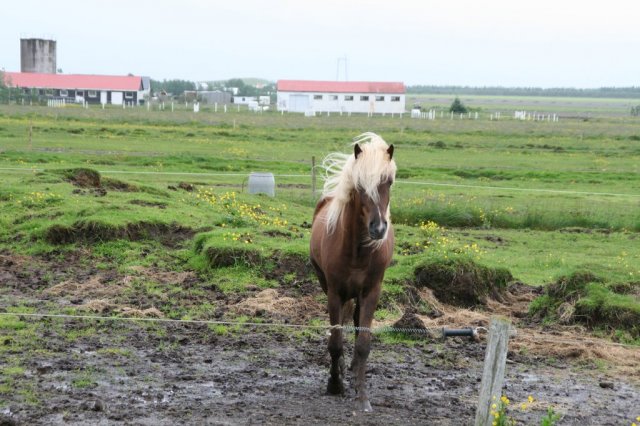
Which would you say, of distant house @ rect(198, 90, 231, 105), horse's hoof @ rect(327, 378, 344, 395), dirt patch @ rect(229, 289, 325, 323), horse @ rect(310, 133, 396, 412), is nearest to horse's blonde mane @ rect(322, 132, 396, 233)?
horse @ rect(310, 133, 396, 412)

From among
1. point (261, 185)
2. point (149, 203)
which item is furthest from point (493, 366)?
point (261, 185)

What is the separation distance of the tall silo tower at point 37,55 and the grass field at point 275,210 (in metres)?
88.7

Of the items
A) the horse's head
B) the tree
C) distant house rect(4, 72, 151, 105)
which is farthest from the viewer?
distant house rect(4, 72, 151, 105)

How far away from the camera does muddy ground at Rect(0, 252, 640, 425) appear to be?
7852 millimetres

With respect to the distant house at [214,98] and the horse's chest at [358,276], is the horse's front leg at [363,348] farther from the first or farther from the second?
the distant house at [214,98]

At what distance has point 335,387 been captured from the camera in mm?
8609

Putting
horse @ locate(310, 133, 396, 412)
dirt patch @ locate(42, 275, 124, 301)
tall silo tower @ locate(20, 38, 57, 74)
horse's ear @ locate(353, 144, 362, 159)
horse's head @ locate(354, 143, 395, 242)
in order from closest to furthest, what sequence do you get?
horse's head @ locate(354, 143, 395, 242) < horse @ locate(310, 133, 396, 412) < horse's ear @ locate(353, 144, 362, 159) < dirt patch @ locate(42, 275, 124, 301) < tall silo tower @ locate(20, 38, 57, 74)

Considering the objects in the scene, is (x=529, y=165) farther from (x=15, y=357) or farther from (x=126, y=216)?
(x=15, y=357)

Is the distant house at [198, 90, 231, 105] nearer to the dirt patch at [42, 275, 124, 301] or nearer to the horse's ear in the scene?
the dirt patch at [42, 275, 124, 301]

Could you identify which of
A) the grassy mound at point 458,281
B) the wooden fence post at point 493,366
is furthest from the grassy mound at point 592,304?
the wooden fence post at point 493,366

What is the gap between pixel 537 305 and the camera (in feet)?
40.4

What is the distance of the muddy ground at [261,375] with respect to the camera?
25.8 ft

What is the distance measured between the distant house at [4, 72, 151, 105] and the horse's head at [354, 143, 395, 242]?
364 ft

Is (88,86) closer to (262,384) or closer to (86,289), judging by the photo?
(86,289)
